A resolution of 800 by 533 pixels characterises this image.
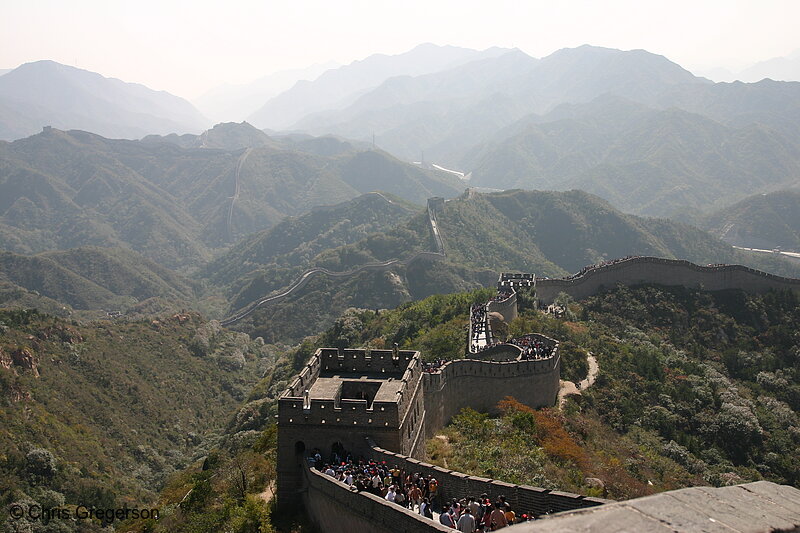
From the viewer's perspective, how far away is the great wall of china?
23.2 feet

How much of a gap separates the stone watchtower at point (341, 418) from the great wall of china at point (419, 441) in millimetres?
34

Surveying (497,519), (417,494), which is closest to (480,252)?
(417,494)

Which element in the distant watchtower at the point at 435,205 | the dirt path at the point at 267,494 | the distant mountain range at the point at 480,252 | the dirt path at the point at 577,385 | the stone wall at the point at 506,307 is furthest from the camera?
the distant watchtower at the point at 435,205

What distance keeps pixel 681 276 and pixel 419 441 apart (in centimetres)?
5392

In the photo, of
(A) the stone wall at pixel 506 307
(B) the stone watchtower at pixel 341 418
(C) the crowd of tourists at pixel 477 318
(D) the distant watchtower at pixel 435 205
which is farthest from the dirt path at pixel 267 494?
(D) the distant watchtower at pixel 435 205

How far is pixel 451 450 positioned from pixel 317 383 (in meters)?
6.97

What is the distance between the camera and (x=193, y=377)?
9838 centimetres

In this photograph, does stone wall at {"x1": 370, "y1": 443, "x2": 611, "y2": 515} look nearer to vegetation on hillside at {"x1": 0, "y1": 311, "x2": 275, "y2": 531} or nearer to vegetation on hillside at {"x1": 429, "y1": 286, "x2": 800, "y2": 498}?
vegetation on hillside at {"x1": 429, "y1": 286, "x2": 800, "y2": 498}

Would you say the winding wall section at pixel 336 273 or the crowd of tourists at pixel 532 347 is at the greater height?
the crowd of tourists at pixel 532 347

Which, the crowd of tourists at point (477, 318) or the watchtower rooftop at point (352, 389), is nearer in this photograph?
the watchtower rooftop at point (352, 389)

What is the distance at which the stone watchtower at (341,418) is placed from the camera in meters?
22.6

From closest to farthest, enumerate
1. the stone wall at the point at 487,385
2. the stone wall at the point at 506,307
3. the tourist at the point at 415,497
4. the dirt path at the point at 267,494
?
the tourist at the point at 415,497 → the dirt path at the point at 267,494 → the stone wall at the point at 487,385 → the stone wall at the point at 506,307

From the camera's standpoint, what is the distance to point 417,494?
59.2 ft

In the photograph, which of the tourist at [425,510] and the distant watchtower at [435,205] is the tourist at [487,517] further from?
the distant watchtower at [435,205]
